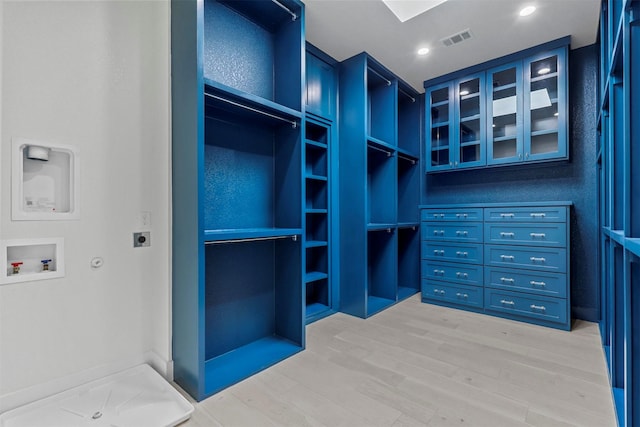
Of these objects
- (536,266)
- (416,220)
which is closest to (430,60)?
(416,220)

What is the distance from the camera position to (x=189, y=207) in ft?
5.58

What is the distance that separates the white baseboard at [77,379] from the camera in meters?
1.41

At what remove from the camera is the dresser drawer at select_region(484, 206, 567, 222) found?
2.58 meters

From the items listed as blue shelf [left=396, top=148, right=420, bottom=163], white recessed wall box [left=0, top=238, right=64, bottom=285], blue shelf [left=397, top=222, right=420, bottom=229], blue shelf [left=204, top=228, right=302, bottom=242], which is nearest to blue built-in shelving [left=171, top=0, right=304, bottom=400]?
blue shelf [left=204, top=228, right=302, bottom=242]

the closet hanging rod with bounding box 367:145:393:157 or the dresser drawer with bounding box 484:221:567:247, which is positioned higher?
the closet hanging rod with bounding box 367:145:393:157

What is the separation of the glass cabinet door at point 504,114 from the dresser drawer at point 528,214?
21.2 inches

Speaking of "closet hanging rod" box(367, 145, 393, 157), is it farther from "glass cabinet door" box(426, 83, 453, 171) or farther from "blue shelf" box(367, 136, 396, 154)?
"glass cabinet door" box(426, 83, 453, 171)

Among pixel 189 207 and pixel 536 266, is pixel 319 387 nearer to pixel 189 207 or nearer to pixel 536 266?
pixel 189 207

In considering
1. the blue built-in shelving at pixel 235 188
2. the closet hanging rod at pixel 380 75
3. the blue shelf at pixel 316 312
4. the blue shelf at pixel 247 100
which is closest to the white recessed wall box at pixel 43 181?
the blue built-in shelving at pixel 235 188

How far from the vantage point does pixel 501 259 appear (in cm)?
287

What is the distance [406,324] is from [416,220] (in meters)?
1.65

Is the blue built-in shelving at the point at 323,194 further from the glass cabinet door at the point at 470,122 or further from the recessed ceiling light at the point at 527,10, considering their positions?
the recessed ceiling light at the point at 527,10

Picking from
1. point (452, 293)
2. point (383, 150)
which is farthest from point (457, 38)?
point (452, 293)

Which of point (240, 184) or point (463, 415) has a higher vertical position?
point (240, 184)
